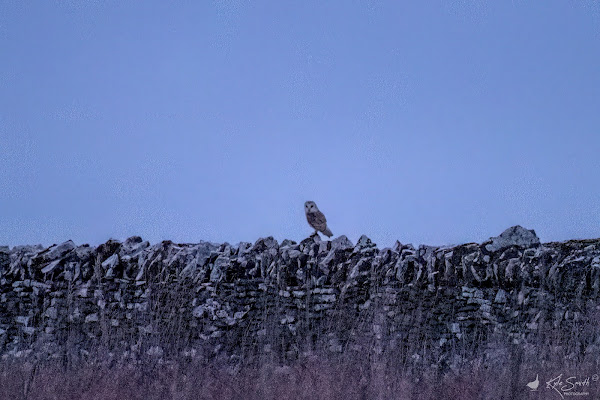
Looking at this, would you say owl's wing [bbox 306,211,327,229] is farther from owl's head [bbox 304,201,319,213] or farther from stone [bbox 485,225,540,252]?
stone [bbox 485,225,540,252]

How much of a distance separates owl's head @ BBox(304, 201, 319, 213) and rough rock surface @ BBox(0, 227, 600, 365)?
2.27m

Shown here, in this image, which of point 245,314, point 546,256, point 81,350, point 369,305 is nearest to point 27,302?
point 81,350

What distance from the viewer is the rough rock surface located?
7.86 m

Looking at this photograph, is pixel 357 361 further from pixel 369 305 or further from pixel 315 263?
pixel 315 263

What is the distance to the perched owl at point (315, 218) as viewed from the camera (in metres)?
11.8

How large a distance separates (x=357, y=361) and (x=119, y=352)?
13.2 feet

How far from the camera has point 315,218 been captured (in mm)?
11820

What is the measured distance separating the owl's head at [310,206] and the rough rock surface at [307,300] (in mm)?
2270

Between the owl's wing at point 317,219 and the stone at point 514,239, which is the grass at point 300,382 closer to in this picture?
the stone at point 514,239

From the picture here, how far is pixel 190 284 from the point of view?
30.5 feet

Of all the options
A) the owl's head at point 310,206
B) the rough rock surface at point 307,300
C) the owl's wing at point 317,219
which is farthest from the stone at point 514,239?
the owl's head at point 310,206

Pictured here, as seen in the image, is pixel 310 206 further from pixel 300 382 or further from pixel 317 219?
pixel 300 382
